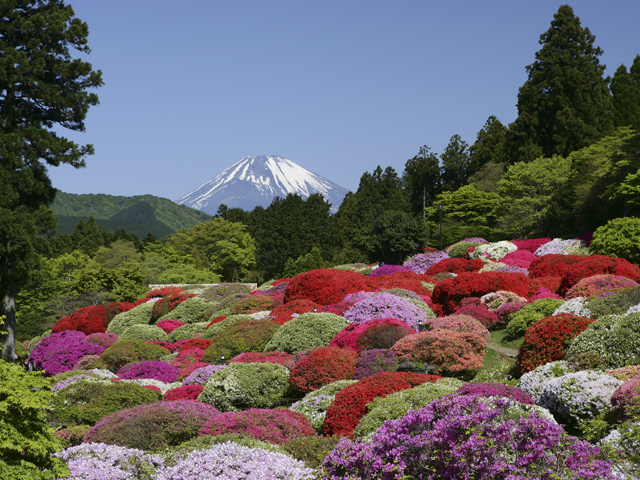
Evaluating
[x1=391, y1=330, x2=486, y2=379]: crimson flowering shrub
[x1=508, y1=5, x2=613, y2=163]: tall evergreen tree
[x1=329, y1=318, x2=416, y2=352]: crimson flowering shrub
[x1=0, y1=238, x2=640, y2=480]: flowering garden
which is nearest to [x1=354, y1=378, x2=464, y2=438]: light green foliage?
[x1=0, y1=238, x2=640, y2=480]: flowering garden

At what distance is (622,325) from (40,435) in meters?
8.89

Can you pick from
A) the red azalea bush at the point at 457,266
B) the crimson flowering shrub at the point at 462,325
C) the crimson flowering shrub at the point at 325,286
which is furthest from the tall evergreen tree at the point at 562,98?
the crimson flowering shrub at the point at 462,325

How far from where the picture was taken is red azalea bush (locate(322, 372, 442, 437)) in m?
8.45

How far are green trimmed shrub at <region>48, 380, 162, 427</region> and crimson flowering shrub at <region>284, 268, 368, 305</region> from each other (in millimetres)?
10630

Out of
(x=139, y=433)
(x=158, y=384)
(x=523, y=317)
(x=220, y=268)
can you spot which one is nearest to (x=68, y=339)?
(x=158, y=384)

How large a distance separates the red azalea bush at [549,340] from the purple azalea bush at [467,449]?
5610mm

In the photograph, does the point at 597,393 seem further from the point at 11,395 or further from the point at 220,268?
the point at 220,268

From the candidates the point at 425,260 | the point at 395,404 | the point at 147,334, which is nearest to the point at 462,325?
the point at 395,404

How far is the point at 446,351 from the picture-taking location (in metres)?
11.7

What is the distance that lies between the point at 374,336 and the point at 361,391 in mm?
4484

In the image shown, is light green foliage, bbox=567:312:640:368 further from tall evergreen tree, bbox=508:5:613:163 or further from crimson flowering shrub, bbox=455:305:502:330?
tall evergreen tree, bbox=508:5:613:163

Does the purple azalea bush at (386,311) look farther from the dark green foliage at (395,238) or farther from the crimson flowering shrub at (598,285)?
the dark green foliage at (395,238)

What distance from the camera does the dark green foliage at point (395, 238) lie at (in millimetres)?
40469

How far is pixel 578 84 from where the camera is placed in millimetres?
49000
